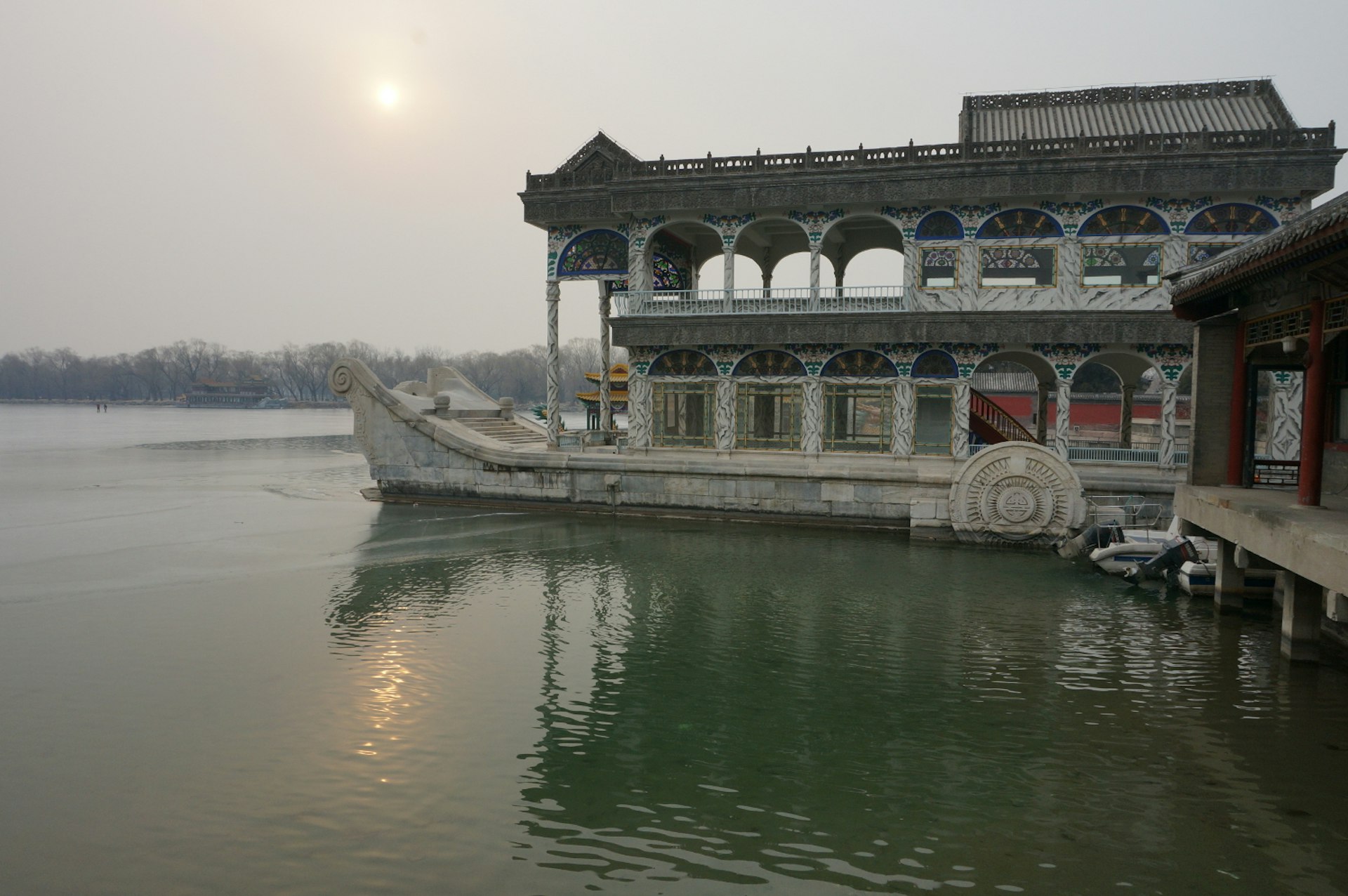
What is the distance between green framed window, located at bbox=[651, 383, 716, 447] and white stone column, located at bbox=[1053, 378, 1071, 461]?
8484mm

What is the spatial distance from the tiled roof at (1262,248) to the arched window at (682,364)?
1195cm

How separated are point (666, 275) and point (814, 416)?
22.3 feet

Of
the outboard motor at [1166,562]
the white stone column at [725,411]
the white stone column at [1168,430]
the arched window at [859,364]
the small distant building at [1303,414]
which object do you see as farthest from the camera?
the white stone column at [725,411]

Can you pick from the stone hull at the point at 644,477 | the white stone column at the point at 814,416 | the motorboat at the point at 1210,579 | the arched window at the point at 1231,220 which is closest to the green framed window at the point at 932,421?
the stone hull at the point at 644,477

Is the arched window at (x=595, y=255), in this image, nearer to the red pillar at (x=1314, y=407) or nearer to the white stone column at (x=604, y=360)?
the white stone column at (x=604, y=360)

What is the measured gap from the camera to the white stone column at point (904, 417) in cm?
2225

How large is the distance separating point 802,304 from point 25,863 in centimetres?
1954

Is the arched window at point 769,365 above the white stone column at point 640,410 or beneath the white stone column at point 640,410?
above

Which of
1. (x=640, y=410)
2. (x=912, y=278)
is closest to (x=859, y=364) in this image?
(x=912, y=278)

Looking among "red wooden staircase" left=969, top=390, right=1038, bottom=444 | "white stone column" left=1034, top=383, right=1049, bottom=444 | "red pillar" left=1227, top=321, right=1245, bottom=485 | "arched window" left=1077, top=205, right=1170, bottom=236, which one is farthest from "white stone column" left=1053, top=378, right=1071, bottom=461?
"red pillar" left=1227, top=321, right=1245, bottom=485

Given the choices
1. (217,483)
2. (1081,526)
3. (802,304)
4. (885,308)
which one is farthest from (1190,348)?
(217,483)

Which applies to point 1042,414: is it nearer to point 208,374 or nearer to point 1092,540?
point 1092,540

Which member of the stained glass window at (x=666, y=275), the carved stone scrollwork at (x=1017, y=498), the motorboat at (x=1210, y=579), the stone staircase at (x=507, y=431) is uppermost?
the stained glass window at (x=666, y=275)

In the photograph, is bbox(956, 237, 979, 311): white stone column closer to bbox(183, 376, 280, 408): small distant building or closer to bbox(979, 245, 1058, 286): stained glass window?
bbox(979, 245, 1058, 286): stained glass window
